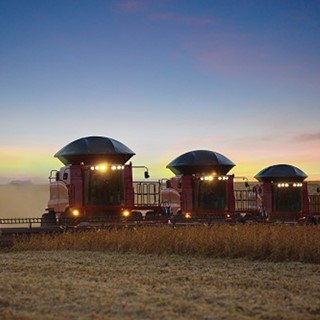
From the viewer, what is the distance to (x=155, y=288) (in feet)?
38.3

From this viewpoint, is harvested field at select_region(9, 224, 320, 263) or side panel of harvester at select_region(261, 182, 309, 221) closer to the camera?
harvested field at select_region(9, 224, 320, 263)

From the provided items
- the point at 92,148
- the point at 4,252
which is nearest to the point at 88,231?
the point at 4,252

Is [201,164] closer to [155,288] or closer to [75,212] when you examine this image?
[75,212]

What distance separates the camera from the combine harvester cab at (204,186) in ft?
115

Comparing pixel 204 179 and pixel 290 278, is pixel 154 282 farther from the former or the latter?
pixel 204 179

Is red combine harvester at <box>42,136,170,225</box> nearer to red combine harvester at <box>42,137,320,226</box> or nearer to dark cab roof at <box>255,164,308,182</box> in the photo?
red combine harvester at <box>42,137,320,226</box>

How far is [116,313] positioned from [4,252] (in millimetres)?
10337

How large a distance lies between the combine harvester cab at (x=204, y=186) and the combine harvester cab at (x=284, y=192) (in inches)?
160

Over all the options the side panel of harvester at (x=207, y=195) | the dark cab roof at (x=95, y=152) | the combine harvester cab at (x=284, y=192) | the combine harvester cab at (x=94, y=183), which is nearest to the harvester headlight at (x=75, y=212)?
the combine harvester cab at (x=94, y=183)

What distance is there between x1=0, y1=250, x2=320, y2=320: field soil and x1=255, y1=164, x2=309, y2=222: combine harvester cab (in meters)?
22.8

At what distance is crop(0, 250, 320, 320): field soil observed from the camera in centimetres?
950

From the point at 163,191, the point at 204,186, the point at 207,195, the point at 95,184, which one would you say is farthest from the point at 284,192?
the point at 95,184

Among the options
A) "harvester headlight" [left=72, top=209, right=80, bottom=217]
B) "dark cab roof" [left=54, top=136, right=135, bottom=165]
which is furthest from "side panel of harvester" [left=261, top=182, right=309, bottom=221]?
"harvester headlight" [left=72, top=209, right=80, bottom=217]

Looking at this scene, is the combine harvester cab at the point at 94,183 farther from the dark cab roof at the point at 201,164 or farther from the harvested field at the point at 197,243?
the harvested field at the point at 197,243
